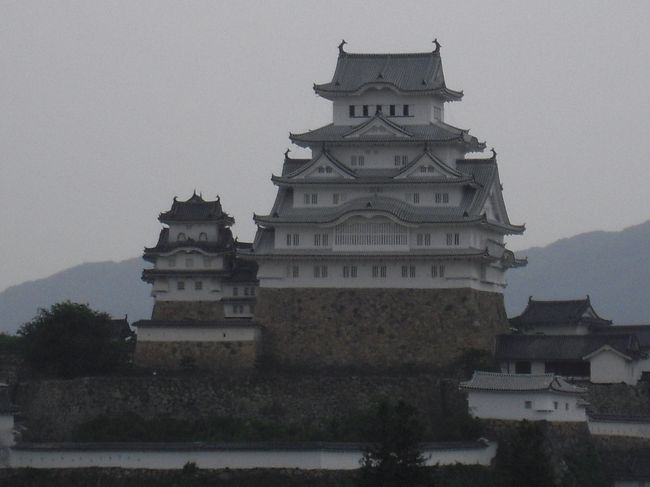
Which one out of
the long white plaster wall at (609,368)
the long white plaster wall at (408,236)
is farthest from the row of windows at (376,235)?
the long white plaster wall at (609,368)

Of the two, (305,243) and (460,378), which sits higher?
(305,243)

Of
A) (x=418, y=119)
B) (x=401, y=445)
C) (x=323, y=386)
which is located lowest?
(x=401, y=445)

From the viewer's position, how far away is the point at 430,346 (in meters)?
62.2

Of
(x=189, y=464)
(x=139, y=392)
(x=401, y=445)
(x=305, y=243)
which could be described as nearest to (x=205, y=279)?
(x=305, y=243)

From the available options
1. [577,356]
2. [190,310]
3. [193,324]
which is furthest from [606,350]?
[190,310]

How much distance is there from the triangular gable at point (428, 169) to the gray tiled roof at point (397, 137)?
967 millimetres

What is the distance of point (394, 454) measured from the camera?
4784 cm

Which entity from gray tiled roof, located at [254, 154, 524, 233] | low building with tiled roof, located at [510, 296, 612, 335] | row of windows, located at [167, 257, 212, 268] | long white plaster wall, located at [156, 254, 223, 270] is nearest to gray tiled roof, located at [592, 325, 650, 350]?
low building with tiled roof, located at [510, 296, 612, 335]

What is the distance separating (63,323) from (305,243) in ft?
31.2

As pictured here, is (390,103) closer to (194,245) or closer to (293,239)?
(293,239)

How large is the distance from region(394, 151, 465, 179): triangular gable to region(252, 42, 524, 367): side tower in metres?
0.04

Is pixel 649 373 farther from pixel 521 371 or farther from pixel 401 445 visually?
pixel 401 445

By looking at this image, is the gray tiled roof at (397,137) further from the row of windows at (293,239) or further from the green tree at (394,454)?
the green tree at (394,454)

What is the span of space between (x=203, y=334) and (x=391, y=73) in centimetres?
1323
